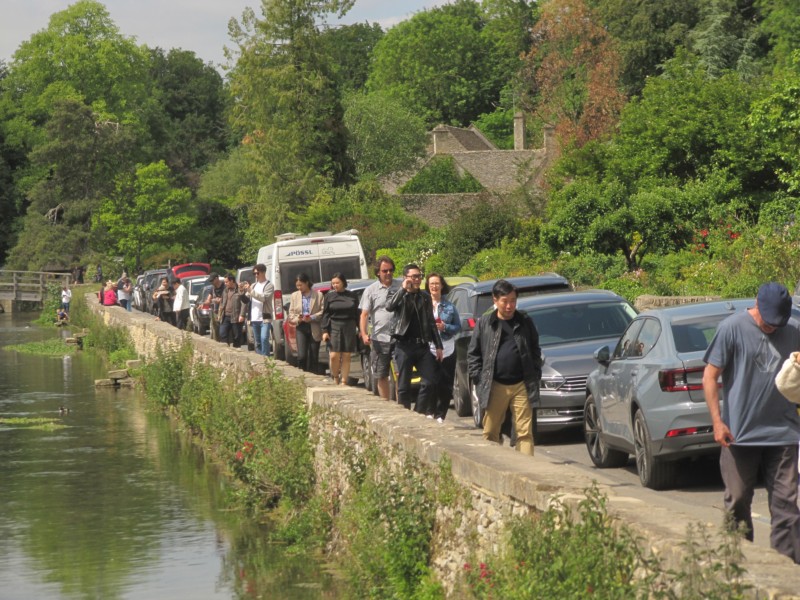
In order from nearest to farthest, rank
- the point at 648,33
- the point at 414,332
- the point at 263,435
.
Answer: the point at 414,332 → the point at 263,435 → the point at 648,33

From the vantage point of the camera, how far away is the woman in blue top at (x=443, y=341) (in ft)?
49.8

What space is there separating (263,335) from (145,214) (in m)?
50.5

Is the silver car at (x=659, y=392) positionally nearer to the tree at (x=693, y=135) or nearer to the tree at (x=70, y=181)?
the tree at (x=693, y=135)

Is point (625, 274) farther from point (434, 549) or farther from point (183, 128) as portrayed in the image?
point (183, 128)

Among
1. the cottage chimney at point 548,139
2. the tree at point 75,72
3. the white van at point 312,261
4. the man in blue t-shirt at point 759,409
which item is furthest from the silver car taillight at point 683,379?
the tree at point 75,72

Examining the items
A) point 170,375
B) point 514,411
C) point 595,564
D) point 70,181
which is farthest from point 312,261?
point 70,181

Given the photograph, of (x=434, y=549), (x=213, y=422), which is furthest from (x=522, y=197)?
(x=434, y=549)

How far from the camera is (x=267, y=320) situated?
25531mm

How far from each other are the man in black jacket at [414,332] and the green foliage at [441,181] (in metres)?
69.6

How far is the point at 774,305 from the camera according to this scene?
8133 millimetres

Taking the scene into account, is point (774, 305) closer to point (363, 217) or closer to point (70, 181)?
point (363, 217)

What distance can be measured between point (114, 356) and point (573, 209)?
1221 cm

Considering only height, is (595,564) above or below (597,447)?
above

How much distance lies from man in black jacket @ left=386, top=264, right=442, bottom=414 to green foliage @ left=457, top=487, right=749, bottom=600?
6632mm
